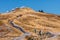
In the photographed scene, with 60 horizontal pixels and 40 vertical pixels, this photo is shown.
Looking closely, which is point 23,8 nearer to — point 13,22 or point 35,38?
point 13,22

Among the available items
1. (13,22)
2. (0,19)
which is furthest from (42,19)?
(0,19)

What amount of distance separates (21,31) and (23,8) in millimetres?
50803

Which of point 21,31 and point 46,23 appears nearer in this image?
point 21,31

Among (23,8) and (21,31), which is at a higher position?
(23,8)

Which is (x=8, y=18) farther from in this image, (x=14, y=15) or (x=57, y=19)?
(x=57, y=19)

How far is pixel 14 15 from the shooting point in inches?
5472

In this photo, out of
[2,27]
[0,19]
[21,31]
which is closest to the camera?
[21,31]

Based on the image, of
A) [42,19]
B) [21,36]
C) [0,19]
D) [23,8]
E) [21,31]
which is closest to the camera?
[21,36]

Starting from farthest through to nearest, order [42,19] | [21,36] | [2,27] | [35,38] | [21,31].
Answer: [42,19] → [2,27] → [21,31] → [21,36] → [35,38]

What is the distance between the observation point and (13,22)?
12262cm

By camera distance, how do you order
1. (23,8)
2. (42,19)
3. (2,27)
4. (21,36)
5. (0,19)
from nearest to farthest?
(21,36), (2,27), (42,19), (0,19), (23,8)

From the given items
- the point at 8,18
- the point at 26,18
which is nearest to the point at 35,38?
the point at 26,18

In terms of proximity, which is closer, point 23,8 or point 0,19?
point 0,19

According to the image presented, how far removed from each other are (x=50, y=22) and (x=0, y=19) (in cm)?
3126
